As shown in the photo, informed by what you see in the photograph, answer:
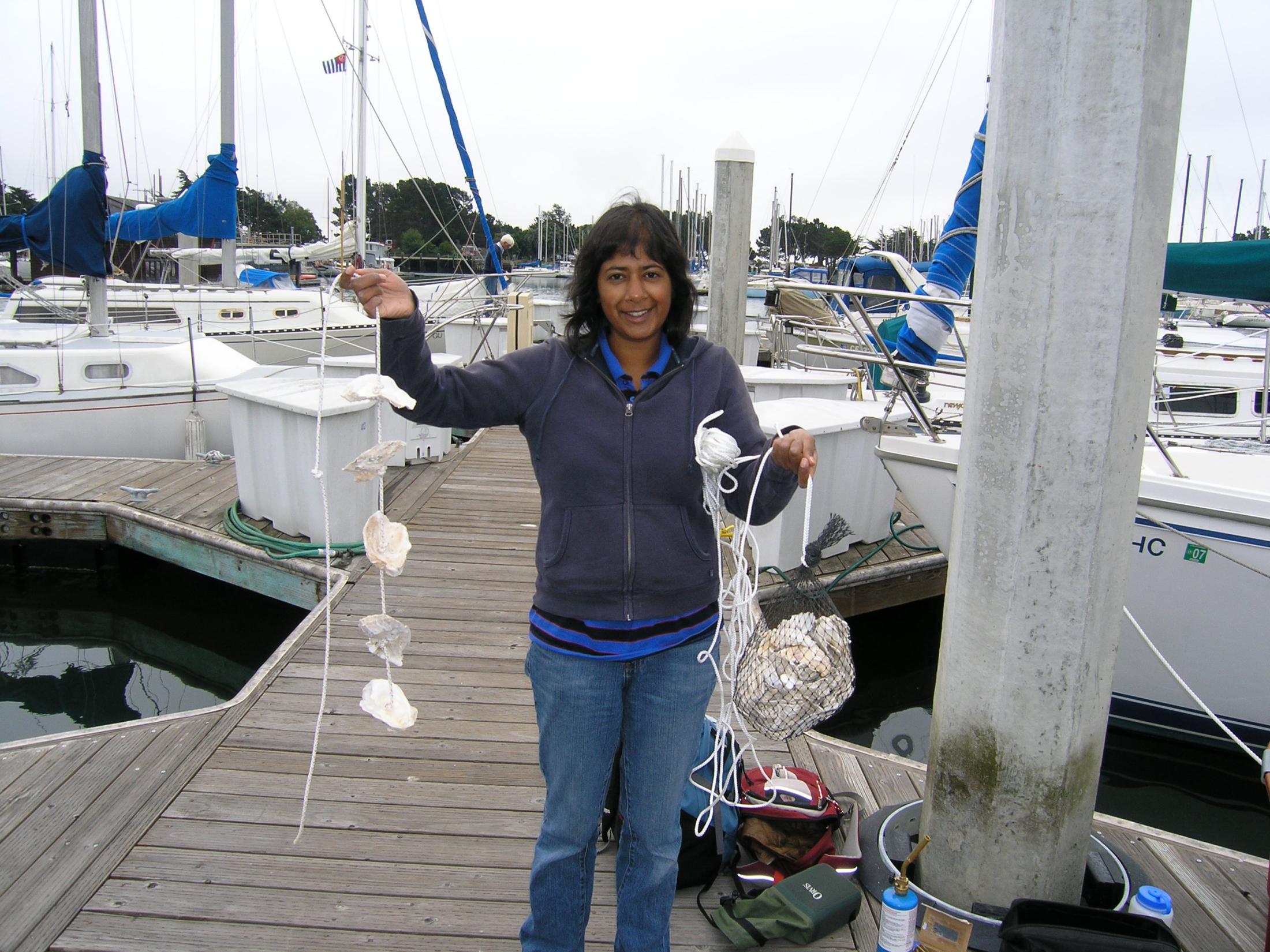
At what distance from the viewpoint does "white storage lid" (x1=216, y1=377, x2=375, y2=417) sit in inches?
203

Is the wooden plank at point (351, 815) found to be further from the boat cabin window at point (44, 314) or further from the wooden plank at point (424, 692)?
the boat cabin window at point (44, 314)

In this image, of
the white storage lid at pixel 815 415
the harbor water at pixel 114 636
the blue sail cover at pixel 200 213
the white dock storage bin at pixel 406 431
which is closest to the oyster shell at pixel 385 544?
the white storage lid at pixel 815 415

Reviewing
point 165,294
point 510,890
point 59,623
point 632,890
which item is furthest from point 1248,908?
point 165,294

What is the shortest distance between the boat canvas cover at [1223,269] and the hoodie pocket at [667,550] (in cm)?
491

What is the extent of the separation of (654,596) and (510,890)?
1212 millimetres

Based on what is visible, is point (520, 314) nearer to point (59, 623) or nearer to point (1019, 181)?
point (59, 623)

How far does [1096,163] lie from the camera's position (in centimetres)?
180

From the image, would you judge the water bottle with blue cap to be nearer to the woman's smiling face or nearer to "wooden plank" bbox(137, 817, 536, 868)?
"wooden plank" bbox(137, 817, 536, 868)

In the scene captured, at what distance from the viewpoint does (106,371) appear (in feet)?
29.9

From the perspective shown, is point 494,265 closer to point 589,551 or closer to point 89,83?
point 89,83

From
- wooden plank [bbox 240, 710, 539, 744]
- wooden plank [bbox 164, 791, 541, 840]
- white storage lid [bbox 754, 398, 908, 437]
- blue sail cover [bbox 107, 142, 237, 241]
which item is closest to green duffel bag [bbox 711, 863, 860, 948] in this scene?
wooden plank [bbox 164, 791, 541, 840]

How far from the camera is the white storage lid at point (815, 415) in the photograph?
5.12 m

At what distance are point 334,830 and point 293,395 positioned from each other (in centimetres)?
324

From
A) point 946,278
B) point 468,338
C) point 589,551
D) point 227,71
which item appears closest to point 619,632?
point 589,551
